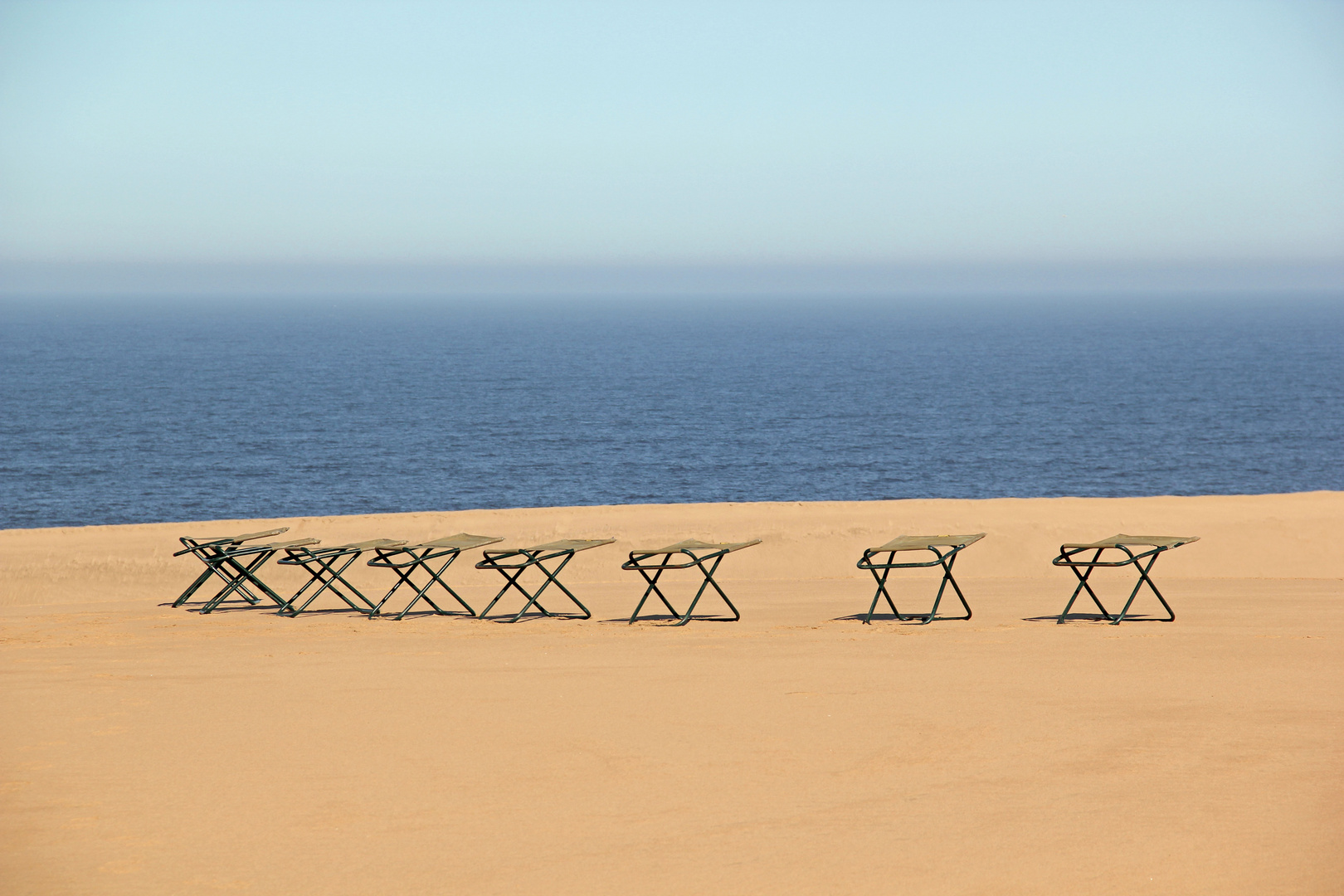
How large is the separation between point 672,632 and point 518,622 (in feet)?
6.00

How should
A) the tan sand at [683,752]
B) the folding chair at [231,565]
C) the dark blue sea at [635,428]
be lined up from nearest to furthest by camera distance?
the tan sand at [683,752]
the folding chair at [231,565]
the dark blue sea at [635,428]

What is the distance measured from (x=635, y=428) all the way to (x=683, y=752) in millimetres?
48712

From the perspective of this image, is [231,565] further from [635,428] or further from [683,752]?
[635,428]

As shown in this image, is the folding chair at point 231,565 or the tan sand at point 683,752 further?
the folding chair at point 231,565

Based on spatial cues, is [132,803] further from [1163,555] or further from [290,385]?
[290,385]

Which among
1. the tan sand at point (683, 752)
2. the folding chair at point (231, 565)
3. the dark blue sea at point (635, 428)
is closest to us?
the tan sand at point (683, 752)

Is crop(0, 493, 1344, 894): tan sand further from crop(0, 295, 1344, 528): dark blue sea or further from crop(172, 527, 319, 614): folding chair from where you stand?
crop(0, 295, 1344, 528): dark blue sea

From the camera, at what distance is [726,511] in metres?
19.0

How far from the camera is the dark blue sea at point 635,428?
38625 mm

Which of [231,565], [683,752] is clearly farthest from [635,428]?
[683,752]

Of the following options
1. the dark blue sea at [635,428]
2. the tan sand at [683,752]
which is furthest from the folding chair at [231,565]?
the dark blue sea at [635,428]

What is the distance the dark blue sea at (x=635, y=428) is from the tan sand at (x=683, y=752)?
1015 inches

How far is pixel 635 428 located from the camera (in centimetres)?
5519

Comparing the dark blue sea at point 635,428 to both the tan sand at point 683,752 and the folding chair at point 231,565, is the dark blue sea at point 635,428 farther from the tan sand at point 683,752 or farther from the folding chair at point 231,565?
the tan sand at point 683,752
